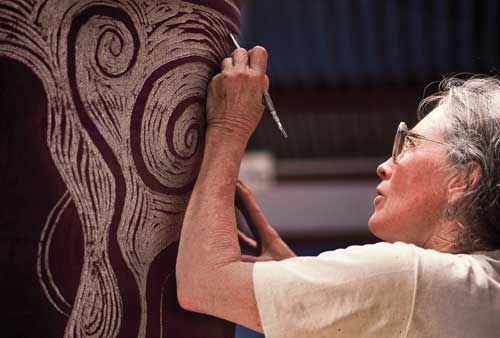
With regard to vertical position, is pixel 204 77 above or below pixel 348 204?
above

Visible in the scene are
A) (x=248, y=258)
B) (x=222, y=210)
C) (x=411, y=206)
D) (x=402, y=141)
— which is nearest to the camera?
(x=222, y=210)

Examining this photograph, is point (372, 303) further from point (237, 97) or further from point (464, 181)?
point (237, 97)

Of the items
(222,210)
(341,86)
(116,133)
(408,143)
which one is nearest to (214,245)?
(222,210)

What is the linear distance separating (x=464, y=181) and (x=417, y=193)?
0.33 feet

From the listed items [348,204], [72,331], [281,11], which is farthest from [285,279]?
[348,204]

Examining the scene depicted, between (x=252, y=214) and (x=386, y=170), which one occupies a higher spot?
(x=386, y=170)

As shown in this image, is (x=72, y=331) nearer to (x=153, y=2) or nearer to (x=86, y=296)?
(x=86, y=296)

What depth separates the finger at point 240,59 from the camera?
167 centimetres

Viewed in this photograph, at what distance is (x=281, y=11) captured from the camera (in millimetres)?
5523

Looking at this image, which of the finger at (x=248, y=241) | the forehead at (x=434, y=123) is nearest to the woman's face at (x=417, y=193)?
the forehead at (x=434, y=123)

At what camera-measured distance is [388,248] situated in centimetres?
153

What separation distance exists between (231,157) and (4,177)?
43cm

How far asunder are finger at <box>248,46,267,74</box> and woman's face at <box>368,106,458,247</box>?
1.19 ft

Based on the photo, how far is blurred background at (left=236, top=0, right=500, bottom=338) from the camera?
5.51 metres
